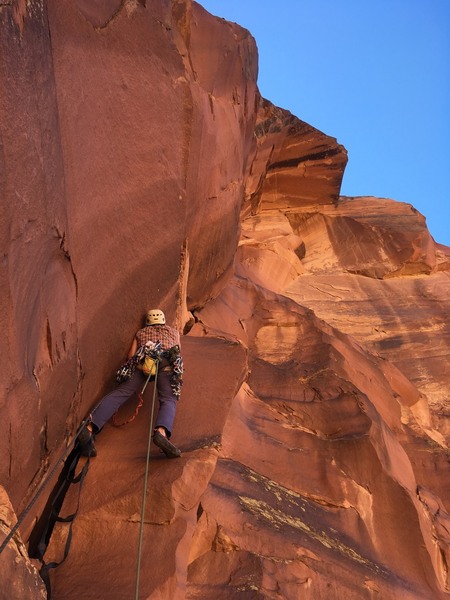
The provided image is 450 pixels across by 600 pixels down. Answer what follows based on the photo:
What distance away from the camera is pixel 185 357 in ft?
24.4

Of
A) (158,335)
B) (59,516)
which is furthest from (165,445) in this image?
(158,335)

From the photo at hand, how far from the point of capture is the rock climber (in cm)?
586

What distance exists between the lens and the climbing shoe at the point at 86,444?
5.85 metres

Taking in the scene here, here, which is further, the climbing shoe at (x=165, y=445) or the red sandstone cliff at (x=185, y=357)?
the climbing shoe at (x=165, y=445)

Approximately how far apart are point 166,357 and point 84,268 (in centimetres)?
130

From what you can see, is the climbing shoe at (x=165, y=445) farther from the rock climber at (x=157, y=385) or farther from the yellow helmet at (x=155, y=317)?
the yellow helmet at (x=155, y=317)

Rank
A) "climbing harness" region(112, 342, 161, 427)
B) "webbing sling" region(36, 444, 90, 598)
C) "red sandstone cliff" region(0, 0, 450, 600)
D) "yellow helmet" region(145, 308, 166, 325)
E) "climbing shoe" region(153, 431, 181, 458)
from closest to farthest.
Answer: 1. "red sandstone cliff" region(0, 0, 450, 600)
2. "webbing sling" region(36, 444, 90, 598)
3. "climbing shoe" region(153, 431, 181, 458)
4. "climbing harness" region(112, 342, 161, 427)
5. "yellow helmet" region(145, 308, 166, 325)

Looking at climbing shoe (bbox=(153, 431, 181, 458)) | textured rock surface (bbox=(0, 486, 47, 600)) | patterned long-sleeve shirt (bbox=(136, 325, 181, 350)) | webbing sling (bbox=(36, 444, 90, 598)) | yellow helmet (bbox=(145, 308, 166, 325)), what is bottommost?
webbing sling (bbox=(36, 444, 90, 598))

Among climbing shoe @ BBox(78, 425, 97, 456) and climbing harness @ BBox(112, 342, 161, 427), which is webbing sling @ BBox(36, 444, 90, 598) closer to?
climbing shoe @ BBox(78, 425, 97, 456)

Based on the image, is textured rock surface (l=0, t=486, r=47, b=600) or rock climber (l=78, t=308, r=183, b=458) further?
rock climber (l=78, t=308, r=183, b=458)

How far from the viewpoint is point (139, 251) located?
6945 mm

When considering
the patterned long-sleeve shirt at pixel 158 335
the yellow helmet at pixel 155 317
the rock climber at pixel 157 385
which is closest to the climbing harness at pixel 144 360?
the rock climber at pixel 157 385

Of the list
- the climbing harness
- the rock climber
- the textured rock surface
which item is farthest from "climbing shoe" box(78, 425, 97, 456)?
the textured rock surface

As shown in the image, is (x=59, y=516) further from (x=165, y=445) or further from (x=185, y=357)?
(x=185, y=357)
